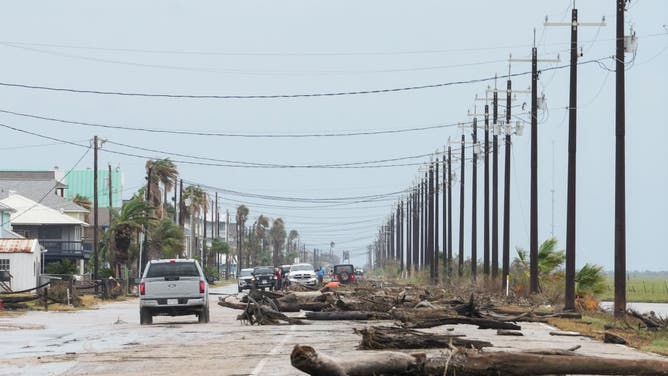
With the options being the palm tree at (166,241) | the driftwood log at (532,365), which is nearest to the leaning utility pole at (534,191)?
the driftwood log at (532,365)

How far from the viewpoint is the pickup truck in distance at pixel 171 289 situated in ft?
117

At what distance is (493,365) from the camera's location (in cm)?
1533

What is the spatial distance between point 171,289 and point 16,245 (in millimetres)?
31776

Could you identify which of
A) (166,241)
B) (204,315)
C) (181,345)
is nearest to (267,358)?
(181,345)

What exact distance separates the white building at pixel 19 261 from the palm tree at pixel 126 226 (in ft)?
39.1

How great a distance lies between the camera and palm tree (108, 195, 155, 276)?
3051 inches

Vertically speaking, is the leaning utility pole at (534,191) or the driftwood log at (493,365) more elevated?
the leaning utility pole at (534,191)

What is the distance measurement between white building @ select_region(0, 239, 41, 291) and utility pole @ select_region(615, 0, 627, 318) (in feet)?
120

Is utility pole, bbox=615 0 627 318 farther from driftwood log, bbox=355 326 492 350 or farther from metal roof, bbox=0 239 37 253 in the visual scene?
metal roof, bbox=0 239 37 253

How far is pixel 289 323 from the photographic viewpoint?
115 feet

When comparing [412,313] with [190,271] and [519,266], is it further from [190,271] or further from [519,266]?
[519,266]

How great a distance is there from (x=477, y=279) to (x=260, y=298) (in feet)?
97.4

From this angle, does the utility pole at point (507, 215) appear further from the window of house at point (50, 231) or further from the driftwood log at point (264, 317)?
the window of house at point (50, 231)

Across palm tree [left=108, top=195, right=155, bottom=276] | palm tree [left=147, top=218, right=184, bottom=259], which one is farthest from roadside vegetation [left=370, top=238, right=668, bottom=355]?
palm tree [left=147, top=218, right=184, bottom=259]
